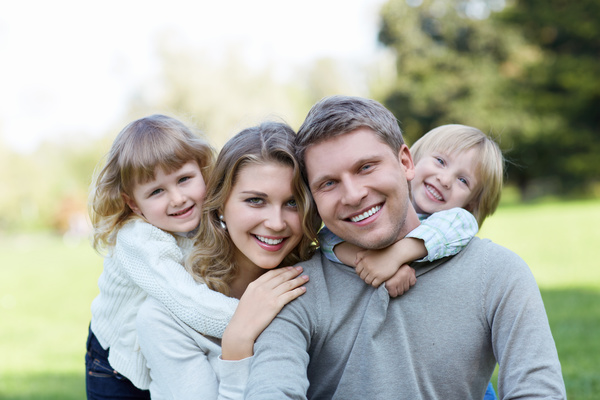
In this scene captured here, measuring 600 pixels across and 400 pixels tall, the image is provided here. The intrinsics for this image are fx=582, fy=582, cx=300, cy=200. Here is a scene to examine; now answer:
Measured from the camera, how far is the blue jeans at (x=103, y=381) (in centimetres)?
310

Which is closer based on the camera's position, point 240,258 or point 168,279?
point 168,279

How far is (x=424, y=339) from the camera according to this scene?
7.69 ft

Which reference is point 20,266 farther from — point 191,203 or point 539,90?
point 539,90

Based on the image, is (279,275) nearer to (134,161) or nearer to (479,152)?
(134,161)

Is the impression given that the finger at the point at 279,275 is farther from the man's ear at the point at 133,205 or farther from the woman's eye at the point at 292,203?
the man's ear at the point at 133,205

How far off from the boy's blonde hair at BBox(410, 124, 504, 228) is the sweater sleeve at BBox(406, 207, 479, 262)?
728 millimetres

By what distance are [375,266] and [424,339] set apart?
0.35 metres

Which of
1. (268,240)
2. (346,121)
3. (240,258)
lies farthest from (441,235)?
(240,258)

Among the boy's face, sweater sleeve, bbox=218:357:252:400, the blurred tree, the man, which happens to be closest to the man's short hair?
the man

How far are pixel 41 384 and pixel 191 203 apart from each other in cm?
577

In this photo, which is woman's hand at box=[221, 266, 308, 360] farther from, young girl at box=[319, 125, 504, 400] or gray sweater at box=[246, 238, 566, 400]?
young girl at box=[319, 125, 504, 400]

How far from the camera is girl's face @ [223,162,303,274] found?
2578 millimetres

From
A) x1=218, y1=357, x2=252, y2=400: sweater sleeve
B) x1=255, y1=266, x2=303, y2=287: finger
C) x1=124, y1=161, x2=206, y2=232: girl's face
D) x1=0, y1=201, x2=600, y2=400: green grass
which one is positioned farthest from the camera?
x1=0, y1=201, x2=600, y2=400: green grass

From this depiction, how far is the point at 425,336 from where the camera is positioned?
7.70 ft
